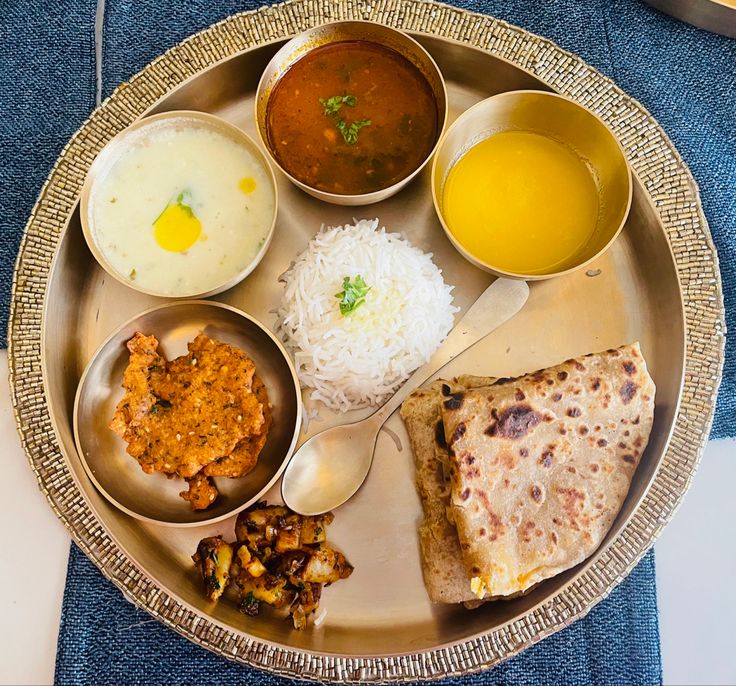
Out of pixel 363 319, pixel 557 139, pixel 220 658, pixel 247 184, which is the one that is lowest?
pixel 220 658

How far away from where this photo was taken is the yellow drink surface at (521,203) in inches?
98.0

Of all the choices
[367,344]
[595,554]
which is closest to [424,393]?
[367,344]

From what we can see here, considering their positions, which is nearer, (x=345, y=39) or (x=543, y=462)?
(x=543, y=462)

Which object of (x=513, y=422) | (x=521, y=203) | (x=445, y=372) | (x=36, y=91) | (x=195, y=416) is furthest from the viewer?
(x=36, y=91)

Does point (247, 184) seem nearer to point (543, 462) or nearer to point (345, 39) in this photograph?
point (345, 39)

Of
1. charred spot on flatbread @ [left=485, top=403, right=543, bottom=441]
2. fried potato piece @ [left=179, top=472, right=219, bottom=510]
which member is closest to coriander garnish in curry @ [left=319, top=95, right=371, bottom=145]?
charred spot on flatbread @ [left=485, top=403, right=543, bottom=441]

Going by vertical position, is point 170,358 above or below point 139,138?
below

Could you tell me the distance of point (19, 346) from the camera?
258 centimetres

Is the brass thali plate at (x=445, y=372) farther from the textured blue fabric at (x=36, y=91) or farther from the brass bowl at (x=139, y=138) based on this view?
the textured blue fabric at (x=36, y=91)

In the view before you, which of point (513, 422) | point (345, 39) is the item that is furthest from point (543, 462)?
point (345, 39)

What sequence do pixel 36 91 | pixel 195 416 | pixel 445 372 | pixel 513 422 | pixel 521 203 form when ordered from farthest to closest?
pixel 36 91 < pixel 445 372 < pixel 521 203 < pixel 195 416 < pixel 513 422

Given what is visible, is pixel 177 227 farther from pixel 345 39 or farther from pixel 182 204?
pixel 345 39

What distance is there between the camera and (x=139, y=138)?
2.54m

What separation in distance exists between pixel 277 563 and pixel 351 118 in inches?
64.4
